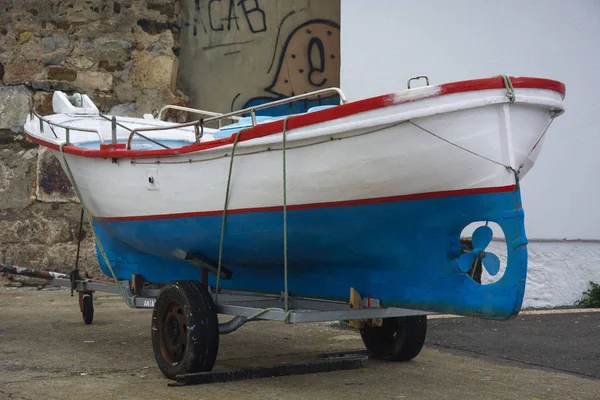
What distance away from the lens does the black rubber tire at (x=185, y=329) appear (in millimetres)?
4766

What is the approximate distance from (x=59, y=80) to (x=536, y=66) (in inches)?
180

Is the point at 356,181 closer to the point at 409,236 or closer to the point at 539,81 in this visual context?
the point at 409,236

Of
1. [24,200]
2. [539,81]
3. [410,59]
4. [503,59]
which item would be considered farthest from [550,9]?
[24,200]

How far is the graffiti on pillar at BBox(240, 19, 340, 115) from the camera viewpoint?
855 cm

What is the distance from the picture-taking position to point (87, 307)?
22.7ft

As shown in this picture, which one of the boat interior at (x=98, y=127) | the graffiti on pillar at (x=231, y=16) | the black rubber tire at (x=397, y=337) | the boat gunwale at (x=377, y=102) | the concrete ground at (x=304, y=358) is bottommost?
the concrete ground at (x=304, y=358)

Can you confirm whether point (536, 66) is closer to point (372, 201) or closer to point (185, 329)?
point (372, 201)

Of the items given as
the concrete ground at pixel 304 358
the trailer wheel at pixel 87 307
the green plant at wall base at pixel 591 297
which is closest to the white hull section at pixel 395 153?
the concrete ground at pixel 304 358

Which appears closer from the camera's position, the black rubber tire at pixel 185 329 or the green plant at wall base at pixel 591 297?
the black rubber tire at pixel 185 329

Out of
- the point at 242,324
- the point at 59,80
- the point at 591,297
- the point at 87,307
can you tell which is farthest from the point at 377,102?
the point at 59,80

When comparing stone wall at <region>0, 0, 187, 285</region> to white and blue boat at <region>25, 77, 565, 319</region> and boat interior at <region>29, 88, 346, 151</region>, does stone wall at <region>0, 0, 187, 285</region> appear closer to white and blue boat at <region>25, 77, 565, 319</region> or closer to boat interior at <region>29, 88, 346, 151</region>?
boat interior at <region>29, 88, 346, 151</region>

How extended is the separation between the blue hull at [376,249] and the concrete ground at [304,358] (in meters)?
0.56

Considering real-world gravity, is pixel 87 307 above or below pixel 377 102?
below

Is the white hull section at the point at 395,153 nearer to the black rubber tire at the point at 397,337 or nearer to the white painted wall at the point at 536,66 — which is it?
the black rubber tire at the point at 397,337
